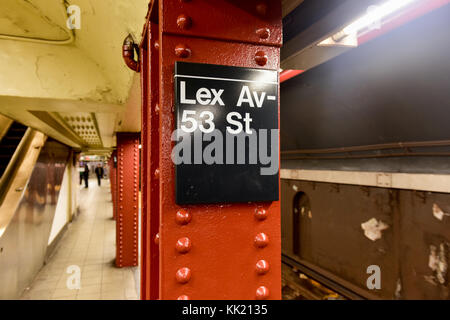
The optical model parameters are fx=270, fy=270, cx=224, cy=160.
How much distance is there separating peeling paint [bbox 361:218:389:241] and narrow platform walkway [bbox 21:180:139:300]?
12.7 ft

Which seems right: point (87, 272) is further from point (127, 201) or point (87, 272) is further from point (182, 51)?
point (182, 51)

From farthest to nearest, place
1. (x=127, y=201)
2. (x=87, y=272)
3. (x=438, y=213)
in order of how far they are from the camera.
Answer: (x=127, y=201)
(x=87, y=272)
(x=438, y=213)

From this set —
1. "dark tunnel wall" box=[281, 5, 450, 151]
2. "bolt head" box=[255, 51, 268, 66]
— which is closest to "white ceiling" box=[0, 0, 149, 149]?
"bolt head" box=[255, 51, 268, 66]

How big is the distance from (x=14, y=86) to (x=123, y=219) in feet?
13.6

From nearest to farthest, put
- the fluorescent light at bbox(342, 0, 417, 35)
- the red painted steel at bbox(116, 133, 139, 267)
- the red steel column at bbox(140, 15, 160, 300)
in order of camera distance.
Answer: the red steel column at bbox(140, 15, 160, 300) → the fluorescent light at bbox(342, 0, 417, 35) → the red painted steel at bbox(116, 133, 139, 267)

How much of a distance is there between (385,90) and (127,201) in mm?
5362

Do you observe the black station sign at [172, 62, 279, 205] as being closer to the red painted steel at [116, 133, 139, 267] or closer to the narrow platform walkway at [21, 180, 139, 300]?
the narrow platform walkway at [21, 180, 139, 300]

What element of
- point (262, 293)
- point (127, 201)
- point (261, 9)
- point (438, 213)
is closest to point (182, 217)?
point (262, 293)

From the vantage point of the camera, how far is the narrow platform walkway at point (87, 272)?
4832mm

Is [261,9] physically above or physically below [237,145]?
above

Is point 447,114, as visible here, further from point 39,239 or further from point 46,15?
point 39,239

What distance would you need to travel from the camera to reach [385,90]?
3496mm

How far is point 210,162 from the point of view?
0.92m

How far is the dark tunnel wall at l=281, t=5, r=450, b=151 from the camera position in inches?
113
